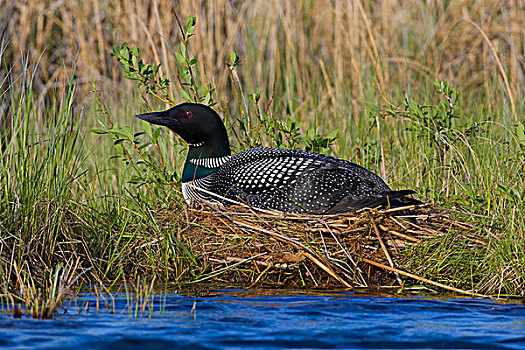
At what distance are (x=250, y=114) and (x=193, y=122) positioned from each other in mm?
1175

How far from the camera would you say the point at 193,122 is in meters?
4.59

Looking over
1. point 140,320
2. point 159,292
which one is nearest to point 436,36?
point 159,292

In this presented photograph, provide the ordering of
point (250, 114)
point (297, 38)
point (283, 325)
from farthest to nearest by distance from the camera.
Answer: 1. point (297, 38)
2. point (250, 114)
3. point (283, 325)

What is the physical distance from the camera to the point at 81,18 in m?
7.20

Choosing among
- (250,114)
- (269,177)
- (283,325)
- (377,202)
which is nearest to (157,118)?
(269,177)

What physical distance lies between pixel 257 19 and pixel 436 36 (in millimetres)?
1684

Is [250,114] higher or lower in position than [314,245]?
higher

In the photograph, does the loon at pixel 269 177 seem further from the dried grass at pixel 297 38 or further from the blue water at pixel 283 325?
the dried grass at pixel 297 38

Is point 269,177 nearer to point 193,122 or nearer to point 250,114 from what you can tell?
point 193,122

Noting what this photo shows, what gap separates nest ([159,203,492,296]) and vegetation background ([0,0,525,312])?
0.15 m

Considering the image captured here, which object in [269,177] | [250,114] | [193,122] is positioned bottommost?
[269,177]

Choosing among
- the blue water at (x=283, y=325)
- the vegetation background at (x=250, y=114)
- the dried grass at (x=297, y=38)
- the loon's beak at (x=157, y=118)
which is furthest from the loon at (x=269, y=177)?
the dried grass at (x=297, y=38)

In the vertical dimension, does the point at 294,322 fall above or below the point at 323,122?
below

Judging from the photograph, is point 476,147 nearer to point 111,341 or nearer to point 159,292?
point 159,292
